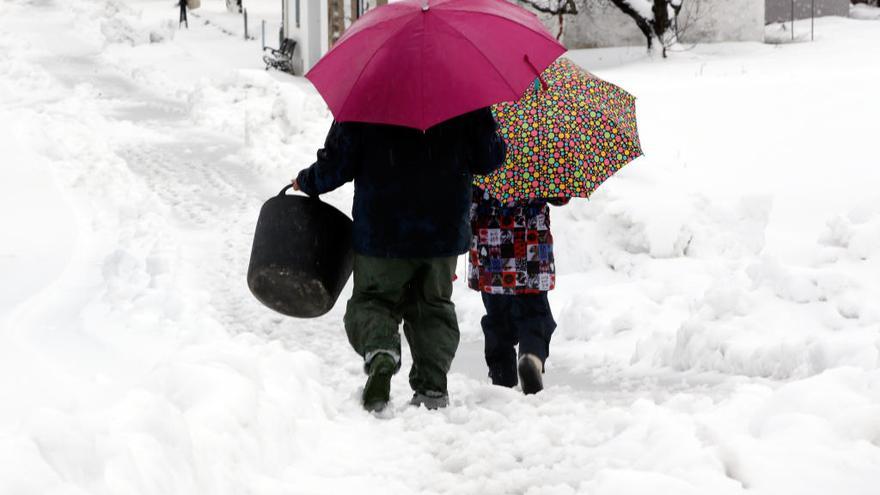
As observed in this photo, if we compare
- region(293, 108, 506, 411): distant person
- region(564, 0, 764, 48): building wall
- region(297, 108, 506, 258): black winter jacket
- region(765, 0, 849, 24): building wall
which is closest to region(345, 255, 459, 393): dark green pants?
region(293, 108, 506, 411): distant person

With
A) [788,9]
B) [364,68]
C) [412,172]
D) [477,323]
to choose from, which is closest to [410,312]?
[412,172]

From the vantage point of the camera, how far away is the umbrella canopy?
5.01m

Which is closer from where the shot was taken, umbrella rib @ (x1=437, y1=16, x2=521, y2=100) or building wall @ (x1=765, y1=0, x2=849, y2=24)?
umbrella rib @ (x1=437, y1=16, x2=521, y2=100)

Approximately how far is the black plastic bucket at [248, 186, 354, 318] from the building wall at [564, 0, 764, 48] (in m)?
16.6

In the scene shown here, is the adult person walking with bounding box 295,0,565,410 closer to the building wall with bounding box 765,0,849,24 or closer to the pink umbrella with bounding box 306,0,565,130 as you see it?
the pink umbrella with bounding box 306,0,565,130

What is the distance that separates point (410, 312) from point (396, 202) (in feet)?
1.99

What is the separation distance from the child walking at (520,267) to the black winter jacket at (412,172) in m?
0.65

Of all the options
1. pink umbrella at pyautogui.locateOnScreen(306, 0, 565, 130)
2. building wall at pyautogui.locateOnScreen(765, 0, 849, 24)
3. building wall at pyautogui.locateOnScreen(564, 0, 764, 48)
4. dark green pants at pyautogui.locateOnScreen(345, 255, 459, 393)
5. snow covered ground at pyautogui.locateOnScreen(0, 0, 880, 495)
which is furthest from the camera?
building wall at pyautogui.locateOnScreen(765, 0, 849, 24)

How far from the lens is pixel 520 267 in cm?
525

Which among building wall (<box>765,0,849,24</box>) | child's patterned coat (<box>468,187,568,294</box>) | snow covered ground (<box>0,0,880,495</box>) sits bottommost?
snow covered ground (<box>0,0,880,495</box>)

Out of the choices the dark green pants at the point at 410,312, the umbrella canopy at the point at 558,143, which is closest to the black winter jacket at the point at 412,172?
the dark green pants at the point at 410,312

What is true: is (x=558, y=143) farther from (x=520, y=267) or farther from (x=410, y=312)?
(x=410, y=312)

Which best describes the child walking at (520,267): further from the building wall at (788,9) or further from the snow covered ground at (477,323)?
the building wall at (788,9)

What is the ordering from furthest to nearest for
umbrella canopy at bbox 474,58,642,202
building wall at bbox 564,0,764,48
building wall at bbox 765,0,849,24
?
building wall at bbox 765,0,849,24
building wall at bbox 564,0,764,48
umbrella canopy at bbox 474,58,642,202
